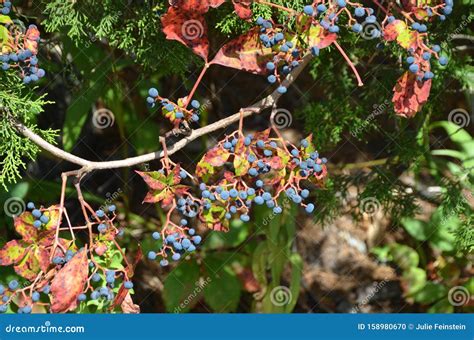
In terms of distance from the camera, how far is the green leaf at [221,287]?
2.42m

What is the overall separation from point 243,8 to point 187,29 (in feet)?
0.43

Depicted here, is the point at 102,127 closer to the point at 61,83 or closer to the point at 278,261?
the point at 61,83

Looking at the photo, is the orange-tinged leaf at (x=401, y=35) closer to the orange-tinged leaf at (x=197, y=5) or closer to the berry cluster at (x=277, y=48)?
the berry cluster at (x=277, y=48)

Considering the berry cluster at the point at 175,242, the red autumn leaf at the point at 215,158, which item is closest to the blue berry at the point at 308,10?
the red autumn leaf at the point at 215,158

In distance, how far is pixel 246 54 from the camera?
67.1 inches

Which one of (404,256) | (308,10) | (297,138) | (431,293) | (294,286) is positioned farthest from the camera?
(297,138)

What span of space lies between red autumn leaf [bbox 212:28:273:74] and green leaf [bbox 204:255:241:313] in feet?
3.08

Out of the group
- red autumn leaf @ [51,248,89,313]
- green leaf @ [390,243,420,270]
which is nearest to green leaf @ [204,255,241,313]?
green leaf @ [390,243,420,270]

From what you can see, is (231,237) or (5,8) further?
(231,237)

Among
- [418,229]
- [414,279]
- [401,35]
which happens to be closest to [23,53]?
[401,35]

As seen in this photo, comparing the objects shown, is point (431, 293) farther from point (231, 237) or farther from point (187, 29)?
point (187, 29)

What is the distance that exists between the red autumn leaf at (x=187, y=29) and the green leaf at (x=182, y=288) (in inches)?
37.9

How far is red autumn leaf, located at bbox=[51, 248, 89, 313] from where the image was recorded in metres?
1.62

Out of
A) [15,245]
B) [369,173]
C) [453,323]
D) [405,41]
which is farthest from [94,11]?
[453,323]
